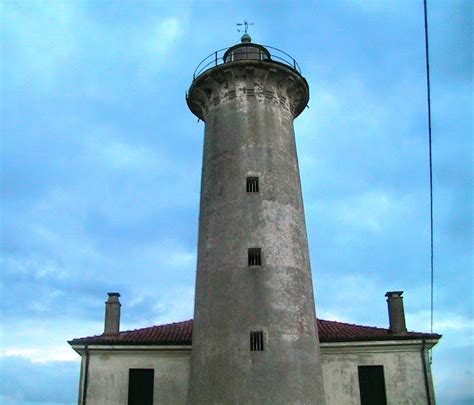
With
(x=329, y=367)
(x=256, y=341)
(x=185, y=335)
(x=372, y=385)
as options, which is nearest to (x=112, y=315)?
(x=185, y=335)

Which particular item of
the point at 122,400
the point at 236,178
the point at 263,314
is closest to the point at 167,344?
the point at 122,400

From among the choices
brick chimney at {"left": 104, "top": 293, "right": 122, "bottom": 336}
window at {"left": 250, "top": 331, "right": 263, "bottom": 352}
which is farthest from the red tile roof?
window at {"left": 250, "top": 331, "right": 263, "bottom": 352}

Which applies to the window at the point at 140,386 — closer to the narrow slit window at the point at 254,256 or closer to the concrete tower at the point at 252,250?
the concrete tower at the point at 252,250

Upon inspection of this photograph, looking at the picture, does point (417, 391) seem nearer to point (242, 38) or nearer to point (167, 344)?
point (167, 344)

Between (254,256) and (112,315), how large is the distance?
7.98 metres

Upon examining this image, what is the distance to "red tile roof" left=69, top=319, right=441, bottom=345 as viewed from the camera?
22844 mm

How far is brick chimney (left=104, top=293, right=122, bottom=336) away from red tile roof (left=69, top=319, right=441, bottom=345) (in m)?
0.29

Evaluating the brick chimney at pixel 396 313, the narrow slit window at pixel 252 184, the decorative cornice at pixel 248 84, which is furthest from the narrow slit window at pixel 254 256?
the brick chimney at pixel 396 313

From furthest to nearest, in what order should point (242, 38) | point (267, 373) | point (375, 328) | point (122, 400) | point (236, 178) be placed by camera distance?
point (242, 38) < point (375, 328) < point (122, 400) < point (236, 178) < point (267, 373)

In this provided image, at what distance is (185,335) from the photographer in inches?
937

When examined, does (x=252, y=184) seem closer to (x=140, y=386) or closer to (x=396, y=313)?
(x=396, y=313)

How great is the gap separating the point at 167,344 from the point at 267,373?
21.0ft

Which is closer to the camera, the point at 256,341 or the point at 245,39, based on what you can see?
the point at 256,341

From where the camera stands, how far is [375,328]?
24375 millimetres
